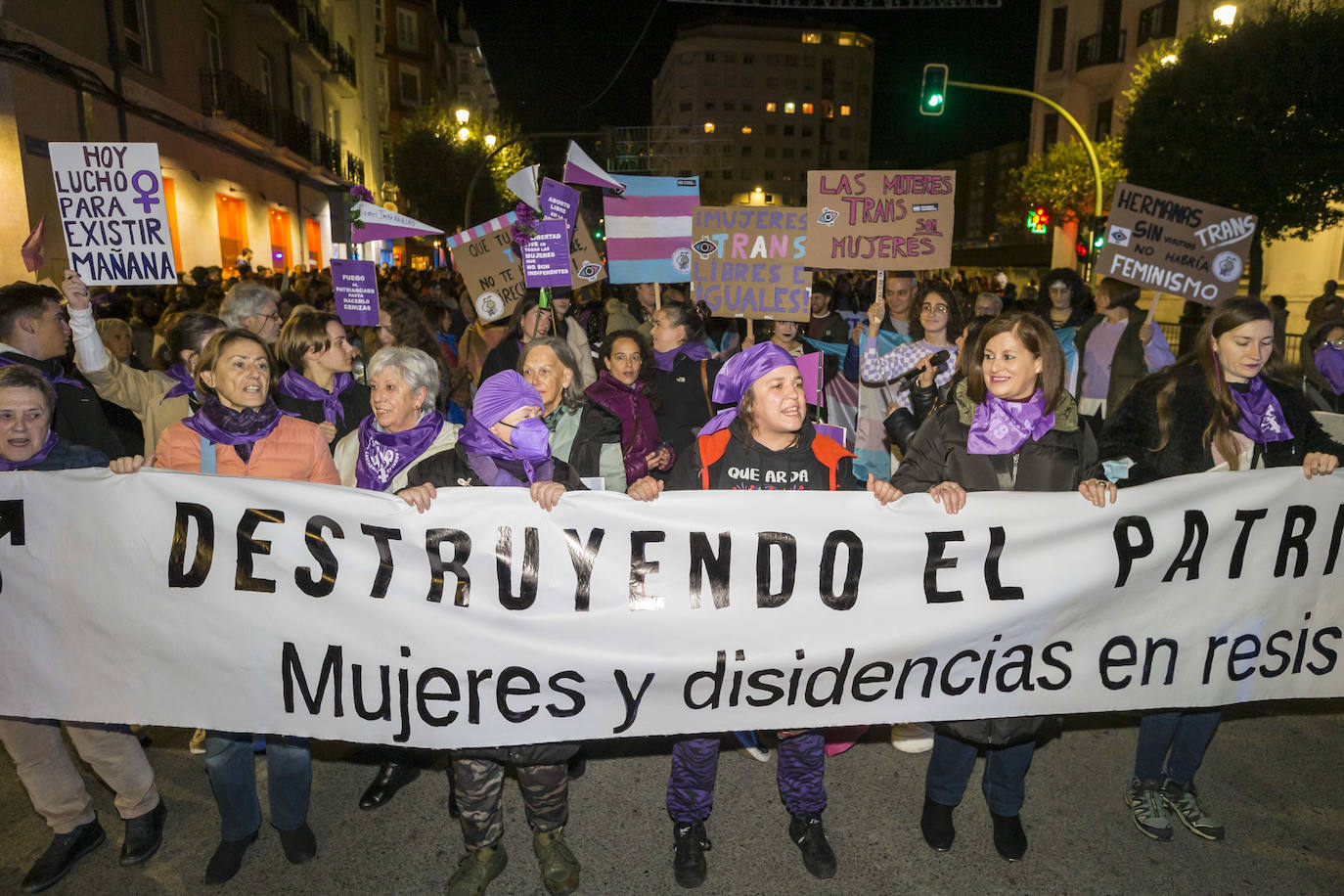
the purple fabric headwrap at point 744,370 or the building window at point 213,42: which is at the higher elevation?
the building window at point 213,42

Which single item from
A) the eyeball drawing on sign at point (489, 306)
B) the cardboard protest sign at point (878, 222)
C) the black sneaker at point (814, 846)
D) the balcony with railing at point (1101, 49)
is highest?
the balcony with railing at point (1101, 49)

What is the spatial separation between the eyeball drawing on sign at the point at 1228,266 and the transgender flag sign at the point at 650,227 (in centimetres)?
360

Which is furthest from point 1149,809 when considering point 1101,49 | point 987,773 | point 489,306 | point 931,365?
point 1101,49

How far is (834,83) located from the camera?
13675 cm

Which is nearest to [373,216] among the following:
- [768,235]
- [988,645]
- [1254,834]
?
[768,235]

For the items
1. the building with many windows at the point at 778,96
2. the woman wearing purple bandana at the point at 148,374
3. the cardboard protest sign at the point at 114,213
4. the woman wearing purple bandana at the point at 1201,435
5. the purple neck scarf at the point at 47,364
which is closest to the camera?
the woman wearing purple bandana at the point at 1201,435

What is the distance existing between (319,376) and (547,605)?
228cm

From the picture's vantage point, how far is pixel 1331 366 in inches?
297

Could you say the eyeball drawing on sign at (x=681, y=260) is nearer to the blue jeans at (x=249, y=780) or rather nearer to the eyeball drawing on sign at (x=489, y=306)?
the eyeball drawing on sign at (x=489, y=306)

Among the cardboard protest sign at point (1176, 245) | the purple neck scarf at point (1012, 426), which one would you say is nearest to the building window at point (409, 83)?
the cardboard protest sign at point (1176, 245)

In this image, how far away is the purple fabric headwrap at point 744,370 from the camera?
124 inches

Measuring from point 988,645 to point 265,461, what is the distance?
2734mm

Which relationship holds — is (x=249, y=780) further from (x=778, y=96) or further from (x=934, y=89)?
(x=778, y=96)

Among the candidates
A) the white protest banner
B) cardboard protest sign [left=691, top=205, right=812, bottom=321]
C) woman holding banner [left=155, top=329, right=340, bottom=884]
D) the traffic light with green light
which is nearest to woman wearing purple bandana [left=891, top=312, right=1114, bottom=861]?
the white protest banner
